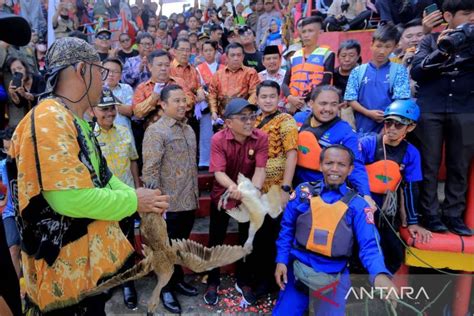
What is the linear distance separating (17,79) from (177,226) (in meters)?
3.04

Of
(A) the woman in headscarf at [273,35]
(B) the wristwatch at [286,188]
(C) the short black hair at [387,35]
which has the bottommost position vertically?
(B) the wristwatch at [286,188]

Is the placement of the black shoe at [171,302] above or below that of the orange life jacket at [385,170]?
below

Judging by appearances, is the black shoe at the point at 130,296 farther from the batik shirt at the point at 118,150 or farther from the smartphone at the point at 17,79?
the smartphone at the point at 17,79

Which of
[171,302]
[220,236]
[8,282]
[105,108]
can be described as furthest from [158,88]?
[8,282]

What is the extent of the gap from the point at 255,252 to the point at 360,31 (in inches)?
183

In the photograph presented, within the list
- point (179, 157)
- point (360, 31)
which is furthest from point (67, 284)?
point (360, 31)

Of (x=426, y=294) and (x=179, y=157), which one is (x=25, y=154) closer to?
(x=179, y=157)

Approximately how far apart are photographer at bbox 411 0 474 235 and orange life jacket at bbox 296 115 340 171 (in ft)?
2.62

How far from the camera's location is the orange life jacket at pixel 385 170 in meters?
3.02

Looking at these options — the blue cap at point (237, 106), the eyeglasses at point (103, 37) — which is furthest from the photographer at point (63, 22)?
the blue cap at point (237, 106)

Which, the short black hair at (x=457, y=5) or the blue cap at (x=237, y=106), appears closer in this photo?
the short black hair at (x=457, y=5)

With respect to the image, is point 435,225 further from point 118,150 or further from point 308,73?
point 118,150

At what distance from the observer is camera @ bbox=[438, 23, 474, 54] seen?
2.65 meters

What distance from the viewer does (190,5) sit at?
41.2 feet
